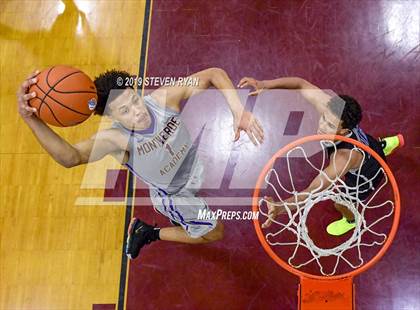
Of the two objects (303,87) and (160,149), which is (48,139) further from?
(303,87)

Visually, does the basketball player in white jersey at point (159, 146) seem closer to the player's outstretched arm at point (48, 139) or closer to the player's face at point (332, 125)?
the player's outstretched arm at point (48, 139)

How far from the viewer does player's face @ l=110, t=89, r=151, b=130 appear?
9.85ft

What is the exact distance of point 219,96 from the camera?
4406 mm

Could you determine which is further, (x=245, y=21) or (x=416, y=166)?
(x=245, y=21)

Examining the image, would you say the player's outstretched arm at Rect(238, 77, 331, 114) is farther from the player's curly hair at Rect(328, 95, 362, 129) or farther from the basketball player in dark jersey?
the player's curly hair at Rect(328, 95, 362, 129)

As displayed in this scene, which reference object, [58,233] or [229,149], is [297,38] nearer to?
[229,149]

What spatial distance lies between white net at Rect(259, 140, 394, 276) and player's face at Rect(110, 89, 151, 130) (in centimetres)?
108

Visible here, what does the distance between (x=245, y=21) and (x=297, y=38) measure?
1.74 feet

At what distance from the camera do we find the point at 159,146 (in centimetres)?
324

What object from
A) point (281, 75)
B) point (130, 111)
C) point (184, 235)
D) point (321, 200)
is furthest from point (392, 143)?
point (130, 111)

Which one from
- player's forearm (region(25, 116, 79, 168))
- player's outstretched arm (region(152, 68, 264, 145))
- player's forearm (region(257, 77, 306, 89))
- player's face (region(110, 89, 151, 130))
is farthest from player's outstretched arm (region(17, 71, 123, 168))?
player's forearm (region(257, 77, 306, 89))

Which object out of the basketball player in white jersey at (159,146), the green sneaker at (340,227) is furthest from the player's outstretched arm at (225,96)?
the green sneaker at (340,227)

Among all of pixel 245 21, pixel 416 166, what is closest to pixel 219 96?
pixel 245 21

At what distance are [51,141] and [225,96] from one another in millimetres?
1267
